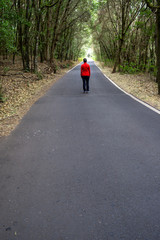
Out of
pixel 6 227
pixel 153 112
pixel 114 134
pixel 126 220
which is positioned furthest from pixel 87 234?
pixel 153 112

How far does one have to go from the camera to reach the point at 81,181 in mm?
3666

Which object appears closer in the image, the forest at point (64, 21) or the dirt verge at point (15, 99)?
the dirt verge at point (15, 99)

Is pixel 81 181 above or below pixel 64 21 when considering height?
below

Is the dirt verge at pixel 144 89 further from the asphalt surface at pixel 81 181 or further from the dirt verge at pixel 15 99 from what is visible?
the dirt verge at pixel 15 99

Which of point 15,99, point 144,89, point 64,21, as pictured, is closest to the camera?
point 15,99

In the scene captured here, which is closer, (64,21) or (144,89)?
(144,89)

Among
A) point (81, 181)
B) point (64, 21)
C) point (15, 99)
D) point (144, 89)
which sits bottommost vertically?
point (81, 181)

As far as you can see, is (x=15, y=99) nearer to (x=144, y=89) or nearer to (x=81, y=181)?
(x=144, y=89)

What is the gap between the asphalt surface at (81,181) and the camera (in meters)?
2.67

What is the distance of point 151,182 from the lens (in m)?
3.58

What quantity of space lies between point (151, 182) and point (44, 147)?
8.40 ft

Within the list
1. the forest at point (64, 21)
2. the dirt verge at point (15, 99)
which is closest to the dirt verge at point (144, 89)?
the forest at point (64, 21)

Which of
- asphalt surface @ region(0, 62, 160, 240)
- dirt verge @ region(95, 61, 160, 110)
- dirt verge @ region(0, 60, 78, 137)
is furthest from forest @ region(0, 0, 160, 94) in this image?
asphalt surface @ region(0, 62, 160, 240)

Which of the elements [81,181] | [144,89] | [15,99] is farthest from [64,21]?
[81,181]
